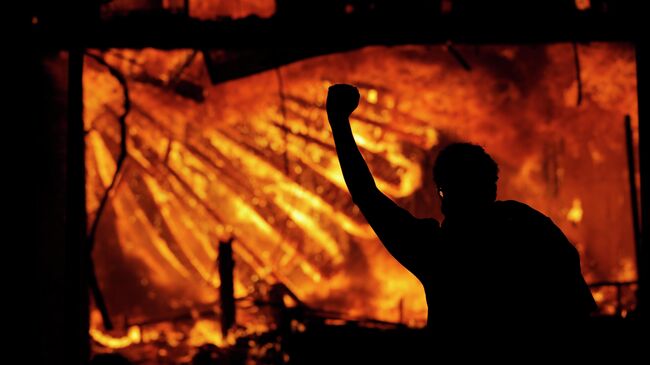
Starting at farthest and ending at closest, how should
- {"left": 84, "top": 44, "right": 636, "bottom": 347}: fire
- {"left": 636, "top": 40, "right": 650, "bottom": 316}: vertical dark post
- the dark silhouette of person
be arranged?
{"left": 84, "top": 44, "right": 636, "bottom": 347}: fire → {"left": 636, "top": 40, "right": 650, "bottom": 316}: vertical dark post → the dark silhouette of person

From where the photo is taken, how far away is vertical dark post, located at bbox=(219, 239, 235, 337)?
5.13 metres

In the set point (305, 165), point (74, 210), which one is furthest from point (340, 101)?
point (305, 165)

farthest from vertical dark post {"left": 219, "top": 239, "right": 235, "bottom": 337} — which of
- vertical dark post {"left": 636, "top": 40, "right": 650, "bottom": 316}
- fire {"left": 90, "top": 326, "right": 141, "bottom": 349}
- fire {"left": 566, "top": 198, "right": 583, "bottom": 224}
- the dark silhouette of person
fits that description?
fire {"left": 566, "top": 198, "right": 583, "bottom": 224}

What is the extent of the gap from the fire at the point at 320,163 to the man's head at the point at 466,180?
3.65 metres

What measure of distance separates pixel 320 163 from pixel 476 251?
6198mm

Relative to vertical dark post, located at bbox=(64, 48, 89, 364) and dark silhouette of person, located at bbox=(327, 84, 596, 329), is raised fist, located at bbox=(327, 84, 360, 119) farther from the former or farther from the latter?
vertical dark post, located at bbox=(64, 48, 89, 364)

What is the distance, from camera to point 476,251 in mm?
1667

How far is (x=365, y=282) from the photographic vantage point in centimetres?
814

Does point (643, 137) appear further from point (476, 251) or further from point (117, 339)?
point (117, 339)

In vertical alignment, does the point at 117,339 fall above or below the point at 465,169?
below

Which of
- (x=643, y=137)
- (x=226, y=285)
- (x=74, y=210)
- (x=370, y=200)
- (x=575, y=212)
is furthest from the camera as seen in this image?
(x=575, y=212)

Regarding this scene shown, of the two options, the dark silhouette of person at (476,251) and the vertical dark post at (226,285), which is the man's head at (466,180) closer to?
the dark silhouette of person at (476,251)

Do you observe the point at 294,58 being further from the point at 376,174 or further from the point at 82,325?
the point at 376,174

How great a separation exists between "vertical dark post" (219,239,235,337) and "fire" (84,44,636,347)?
21 cm
